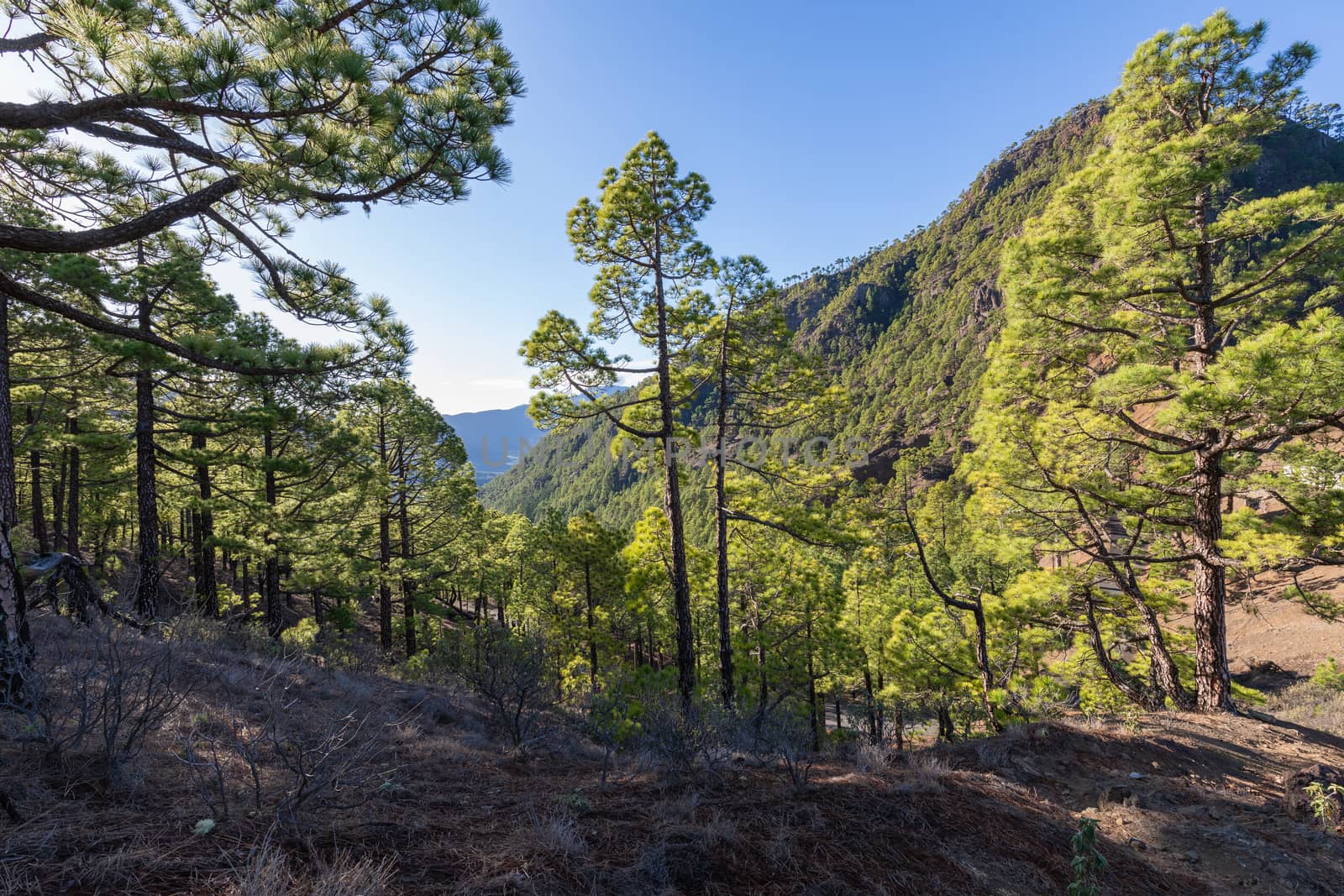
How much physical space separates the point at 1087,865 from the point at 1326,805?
2662 mm

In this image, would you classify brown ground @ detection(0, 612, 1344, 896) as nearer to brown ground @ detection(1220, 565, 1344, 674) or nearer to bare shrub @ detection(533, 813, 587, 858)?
bare shrub @ detection(533, 813, 587, 858)

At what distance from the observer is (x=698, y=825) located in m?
3.35

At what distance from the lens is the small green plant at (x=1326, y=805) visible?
13.6ft

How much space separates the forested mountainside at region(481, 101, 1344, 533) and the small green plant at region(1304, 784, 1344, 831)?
234ft

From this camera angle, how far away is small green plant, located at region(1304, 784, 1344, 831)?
13.6ft

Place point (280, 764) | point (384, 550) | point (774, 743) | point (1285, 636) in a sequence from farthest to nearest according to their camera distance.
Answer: point (1285, 636) → point (384, 550) → point (774, 743) → point (280, 764)

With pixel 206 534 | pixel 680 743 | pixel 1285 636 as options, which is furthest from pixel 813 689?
pixel 1285 636

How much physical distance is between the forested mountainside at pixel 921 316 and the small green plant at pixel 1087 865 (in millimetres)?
71453

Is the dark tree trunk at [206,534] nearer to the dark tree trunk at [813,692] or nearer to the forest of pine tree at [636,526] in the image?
the forest of pine tree at [636,526]

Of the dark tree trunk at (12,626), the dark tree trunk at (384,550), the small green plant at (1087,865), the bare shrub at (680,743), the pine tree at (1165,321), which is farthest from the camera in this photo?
the dark tree trunk at (384,550)

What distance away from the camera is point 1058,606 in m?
8.99

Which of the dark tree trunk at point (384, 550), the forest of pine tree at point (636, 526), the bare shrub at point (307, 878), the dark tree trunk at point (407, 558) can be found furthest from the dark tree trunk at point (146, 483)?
the bare shrub at point (307, 878)

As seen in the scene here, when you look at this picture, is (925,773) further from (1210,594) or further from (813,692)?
(813,692)

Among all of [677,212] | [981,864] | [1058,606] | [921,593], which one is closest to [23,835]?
[981,864]
